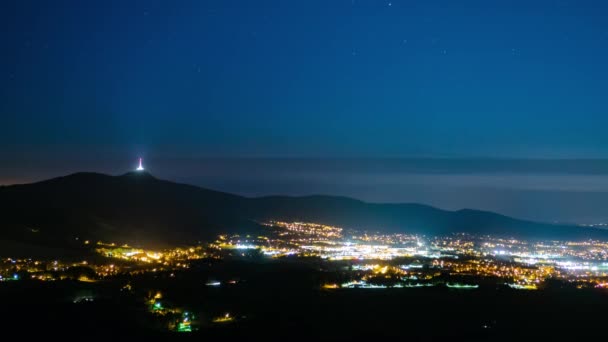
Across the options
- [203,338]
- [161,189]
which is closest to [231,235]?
[161,189]

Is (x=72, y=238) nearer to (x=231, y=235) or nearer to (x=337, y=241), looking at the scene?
(x=231, y=235)

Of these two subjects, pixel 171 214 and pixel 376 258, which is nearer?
pixel 376 258

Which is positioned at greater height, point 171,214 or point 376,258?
point 171,214

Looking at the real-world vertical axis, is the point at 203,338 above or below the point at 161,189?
below

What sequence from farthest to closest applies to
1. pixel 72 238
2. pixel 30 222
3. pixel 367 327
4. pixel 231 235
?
pixel 231 235 < pixel 30 222 < pixel 72 238 < pixel 367 327

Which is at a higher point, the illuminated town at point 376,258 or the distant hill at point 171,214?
the distant hill at point 171,214

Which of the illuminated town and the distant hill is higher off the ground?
the distant hill

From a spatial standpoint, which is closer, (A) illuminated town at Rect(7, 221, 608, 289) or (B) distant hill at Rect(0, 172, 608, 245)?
(A) illuminated town at Rect(7, 221, 608, 289)

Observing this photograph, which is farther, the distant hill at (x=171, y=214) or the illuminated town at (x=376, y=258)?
the distant hill at (x=171, y=214)
